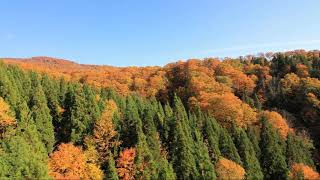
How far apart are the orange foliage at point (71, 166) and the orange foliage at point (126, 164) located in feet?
12.8

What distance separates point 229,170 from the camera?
69.3 metres

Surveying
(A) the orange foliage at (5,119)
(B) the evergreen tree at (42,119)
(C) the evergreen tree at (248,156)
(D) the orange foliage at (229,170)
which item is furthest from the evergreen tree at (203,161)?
(A) the orange foliage at (5,119)

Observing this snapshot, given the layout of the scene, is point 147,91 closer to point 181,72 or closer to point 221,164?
point 181,72

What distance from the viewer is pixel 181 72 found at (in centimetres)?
17600

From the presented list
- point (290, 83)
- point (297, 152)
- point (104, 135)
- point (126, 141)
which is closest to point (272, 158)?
point (297, 152)

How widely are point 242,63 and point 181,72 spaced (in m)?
34.7

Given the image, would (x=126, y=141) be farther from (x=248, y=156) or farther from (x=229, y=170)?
(x=248, y=156)

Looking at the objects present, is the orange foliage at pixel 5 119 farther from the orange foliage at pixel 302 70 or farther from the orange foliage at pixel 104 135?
the orange foliage at pixel 302 70

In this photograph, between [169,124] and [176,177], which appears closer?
[176,177]

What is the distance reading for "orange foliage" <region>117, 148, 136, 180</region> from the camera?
63438mm

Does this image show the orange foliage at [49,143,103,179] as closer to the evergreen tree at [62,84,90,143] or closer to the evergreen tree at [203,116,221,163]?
the evergreen tree at [62,84,90,143]

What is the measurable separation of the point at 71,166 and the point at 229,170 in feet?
95.8

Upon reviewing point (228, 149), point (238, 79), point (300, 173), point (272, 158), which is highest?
point (238, 79)

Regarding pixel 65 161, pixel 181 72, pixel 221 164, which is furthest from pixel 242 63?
pixel 65 161
